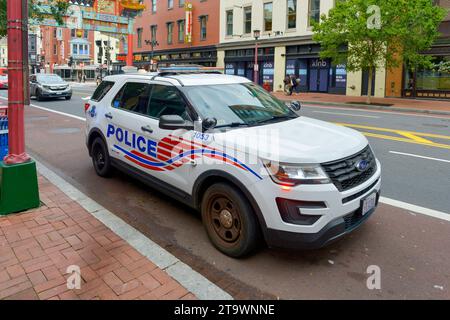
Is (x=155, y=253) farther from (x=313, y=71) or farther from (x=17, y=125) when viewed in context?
(x=313, y=71)

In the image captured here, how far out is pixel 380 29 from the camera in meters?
20.1

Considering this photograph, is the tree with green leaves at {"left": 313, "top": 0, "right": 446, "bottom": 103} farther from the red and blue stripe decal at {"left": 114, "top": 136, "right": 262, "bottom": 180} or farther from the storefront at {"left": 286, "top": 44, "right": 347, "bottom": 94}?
the red and blue stripe decal at {"left": 114, "top": 136, "right": 262, "bottom": 180}

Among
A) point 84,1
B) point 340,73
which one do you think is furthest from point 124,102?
point 84,1

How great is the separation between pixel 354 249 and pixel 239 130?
1.73 meters

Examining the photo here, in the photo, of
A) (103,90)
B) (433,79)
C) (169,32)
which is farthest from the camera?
(169,32)

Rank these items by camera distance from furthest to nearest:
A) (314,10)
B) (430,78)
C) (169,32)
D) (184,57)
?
1. (169,32)
2. (184,57)
3. (314,10)
4. (430,78)

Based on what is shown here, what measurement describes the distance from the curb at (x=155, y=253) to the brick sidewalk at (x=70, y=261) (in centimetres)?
7

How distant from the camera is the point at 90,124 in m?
6.68

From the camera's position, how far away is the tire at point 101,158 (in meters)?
6.32

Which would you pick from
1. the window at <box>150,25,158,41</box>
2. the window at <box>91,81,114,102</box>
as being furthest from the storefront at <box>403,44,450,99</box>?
the window at <box>150,25,158,41</box>

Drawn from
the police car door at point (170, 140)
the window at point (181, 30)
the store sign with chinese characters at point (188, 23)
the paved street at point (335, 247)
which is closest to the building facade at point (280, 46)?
the store sign with chinese characters at point (188, 23)

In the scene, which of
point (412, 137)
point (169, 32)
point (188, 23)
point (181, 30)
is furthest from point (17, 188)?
point (169, 32)

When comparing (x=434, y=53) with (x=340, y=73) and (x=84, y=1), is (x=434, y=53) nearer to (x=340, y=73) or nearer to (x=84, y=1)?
(x=340, y=73)

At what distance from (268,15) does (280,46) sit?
319 centimetres
